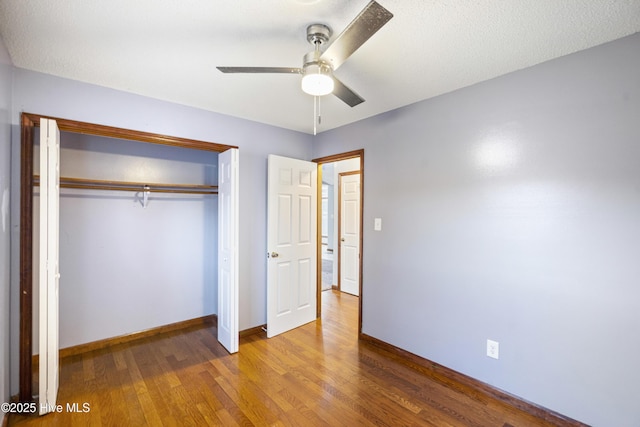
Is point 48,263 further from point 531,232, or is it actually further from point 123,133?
point 531,232

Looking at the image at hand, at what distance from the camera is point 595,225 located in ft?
5.74

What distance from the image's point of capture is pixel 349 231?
4930mm

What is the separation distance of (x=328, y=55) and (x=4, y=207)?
89.5 inches

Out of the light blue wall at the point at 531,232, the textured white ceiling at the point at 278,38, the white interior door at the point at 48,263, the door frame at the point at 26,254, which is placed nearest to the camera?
the textured white ceiling at the point at 278,38

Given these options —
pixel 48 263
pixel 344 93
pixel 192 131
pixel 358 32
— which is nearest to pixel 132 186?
pixel 192 131

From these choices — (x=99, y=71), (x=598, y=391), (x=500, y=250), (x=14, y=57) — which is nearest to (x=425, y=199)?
(x=500, y=250)

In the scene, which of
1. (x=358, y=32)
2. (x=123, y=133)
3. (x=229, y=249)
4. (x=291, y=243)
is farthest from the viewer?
(x=291, y=243)

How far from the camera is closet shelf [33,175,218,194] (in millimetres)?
2611

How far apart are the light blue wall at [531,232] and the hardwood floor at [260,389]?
1.15 feet

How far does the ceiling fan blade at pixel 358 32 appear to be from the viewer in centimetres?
108

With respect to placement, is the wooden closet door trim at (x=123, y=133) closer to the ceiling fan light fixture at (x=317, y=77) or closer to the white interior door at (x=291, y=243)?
the white interior door at (x=291, y=243)

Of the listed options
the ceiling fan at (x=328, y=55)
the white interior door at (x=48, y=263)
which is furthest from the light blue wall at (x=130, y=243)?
the ceiling fan at (x=328, y=55)

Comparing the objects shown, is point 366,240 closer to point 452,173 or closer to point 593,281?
point 452,173

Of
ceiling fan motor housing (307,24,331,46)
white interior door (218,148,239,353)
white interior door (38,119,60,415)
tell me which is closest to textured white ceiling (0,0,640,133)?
ceiling fan motor housing (307,24,331,46)
